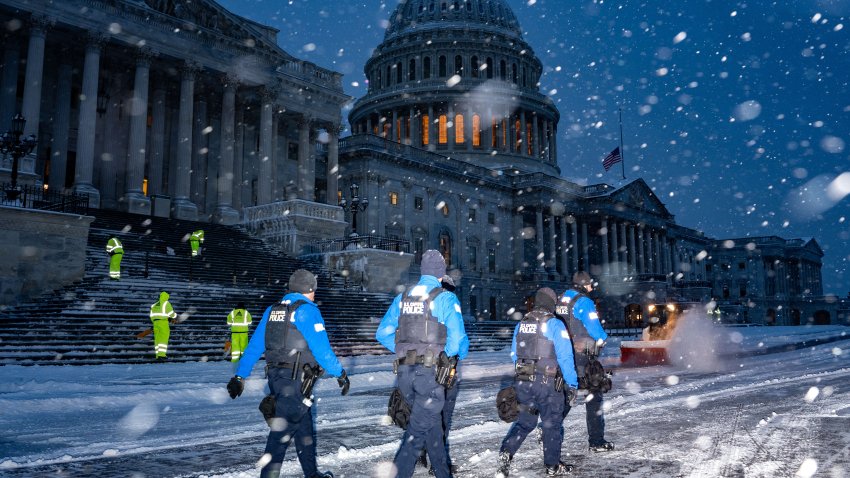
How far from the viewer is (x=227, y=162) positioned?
121 feet

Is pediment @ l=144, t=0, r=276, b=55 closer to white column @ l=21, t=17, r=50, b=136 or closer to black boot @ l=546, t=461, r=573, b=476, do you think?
white column @ l=21, t=17, r=50, b=136

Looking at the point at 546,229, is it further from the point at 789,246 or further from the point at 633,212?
the point at 789,246

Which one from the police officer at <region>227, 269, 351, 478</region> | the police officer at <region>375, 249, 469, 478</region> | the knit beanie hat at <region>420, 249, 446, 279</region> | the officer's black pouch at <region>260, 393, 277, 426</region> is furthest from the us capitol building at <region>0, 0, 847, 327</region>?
the officer's black pouch at <region>260, 393, 277, 426</region>

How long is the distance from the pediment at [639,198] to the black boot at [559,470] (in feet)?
220

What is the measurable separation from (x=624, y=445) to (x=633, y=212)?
238 ft

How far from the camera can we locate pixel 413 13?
8956 centimetres

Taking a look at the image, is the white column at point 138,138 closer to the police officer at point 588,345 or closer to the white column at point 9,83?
the white column at point 9,83

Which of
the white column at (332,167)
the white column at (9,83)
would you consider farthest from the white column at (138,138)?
the white column at (332,167)

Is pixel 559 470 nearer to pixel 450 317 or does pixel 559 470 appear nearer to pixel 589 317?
pixel 589 317

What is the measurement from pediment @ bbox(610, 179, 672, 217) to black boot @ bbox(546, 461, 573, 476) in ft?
220

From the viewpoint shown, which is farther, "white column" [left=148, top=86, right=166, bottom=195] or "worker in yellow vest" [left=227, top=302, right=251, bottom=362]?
"white column" [left=148, top=86, right=166, bottom=195]

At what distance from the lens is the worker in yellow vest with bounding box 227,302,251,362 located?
16.9m

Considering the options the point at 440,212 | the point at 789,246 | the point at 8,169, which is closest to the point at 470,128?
the point at 440,212

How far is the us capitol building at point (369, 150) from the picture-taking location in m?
32.7
